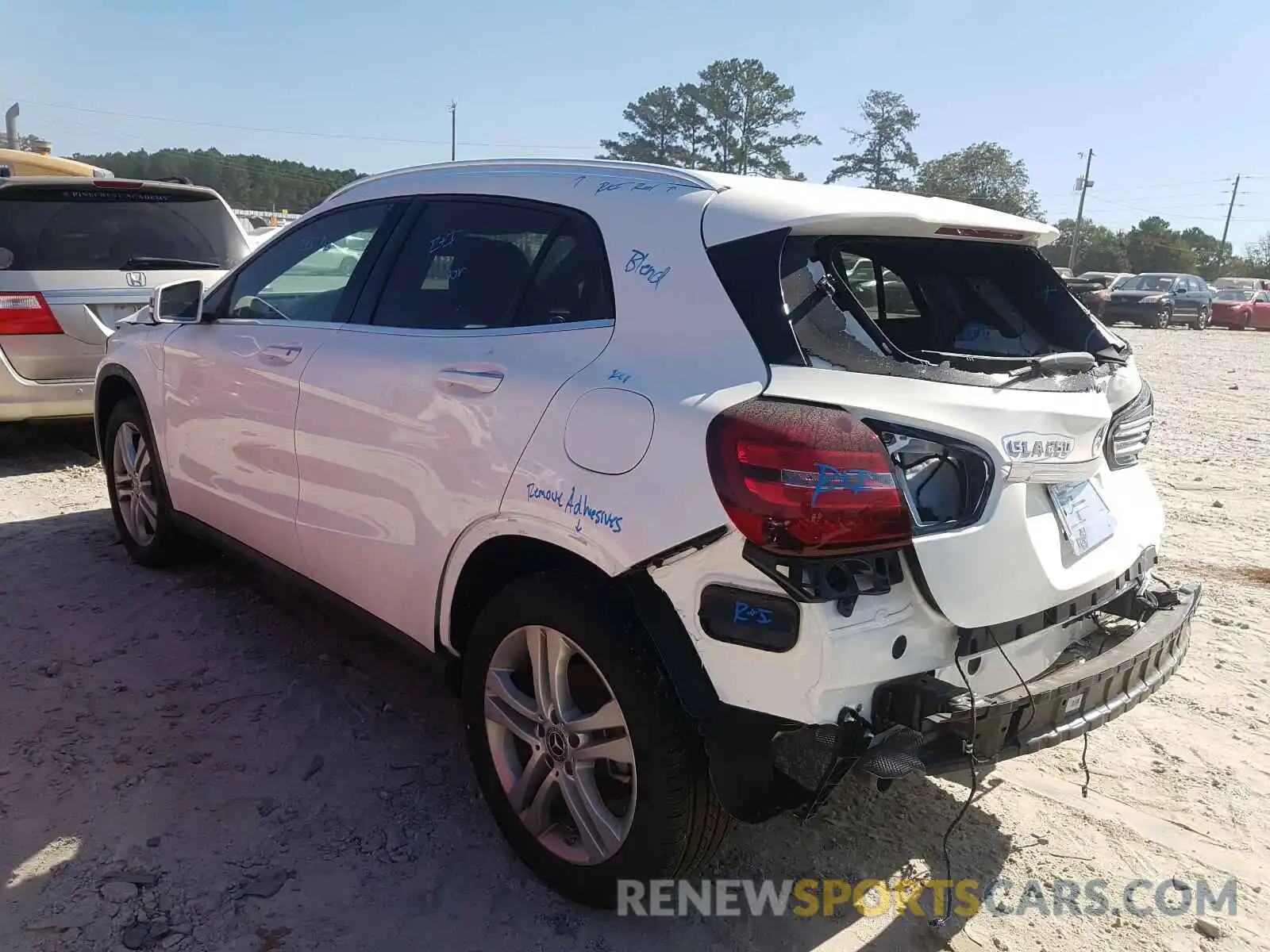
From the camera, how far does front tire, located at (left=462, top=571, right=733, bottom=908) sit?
2199 mm

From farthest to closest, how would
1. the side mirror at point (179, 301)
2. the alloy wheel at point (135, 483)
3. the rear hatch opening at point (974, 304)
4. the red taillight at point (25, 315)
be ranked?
the red taillight at point (25, 315) < the alloy wheel at point (135, 483) < the side mirror at point (179, 301) < the rear hatch opening at point (974, 304)

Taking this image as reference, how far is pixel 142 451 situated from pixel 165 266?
2.58m

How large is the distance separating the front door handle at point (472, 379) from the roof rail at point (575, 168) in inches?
25.6

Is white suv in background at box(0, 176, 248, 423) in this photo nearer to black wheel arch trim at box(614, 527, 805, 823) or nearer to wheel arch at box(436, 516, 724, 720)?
wheel arch at box(436, 516, 724, 720)

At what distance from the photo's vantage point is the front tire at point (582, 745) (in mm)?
2199

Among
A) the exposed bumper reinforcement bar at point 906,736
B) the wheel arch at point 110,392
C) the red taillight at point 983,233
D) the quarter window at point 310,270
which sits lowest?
the exposed bumper reinforcement bar at point 906,736

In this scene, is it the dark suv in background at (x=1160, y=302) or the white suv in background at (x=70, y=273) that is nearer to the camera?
the white suv in background at (x=70, y=273)

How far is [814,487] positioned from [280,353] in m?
2.27

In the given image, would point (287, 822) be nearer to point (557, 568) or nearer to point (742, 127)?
point (557, 568)

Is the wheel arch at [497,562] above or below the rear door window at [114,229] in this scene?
below

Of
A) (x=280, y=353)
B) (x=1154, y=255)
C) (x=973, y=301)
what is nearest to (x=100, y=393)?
(x=280, y=353)

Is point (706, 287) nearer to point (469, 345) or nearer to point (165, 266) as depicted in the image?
point (469, 345)

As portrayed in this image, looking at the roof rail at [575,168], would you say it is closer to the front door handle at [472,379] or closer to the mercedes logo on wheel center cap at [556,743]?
the front door handle at [472,379]

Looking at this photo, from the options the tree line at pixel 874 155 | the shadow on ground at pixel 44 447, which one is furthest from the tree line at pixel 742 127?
the shadow on ground at pixel 44 447
